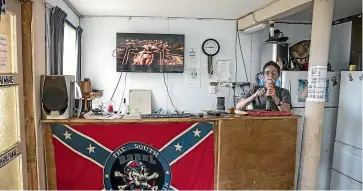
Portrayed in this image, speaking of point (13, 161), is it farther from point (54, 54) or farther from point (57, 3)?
point (57, 3)

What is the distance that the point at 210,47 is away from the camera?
466 cm

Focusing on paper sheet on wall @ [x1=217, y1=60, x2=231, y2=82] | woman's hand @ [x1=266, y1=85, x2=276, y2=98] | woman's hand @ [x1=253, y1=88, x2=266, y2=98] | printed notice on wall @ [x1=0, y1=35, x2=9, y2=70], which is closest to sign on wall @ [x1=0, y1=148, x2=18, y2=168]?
printed notice on wall @ [x1=0, y1=35, x2=9, y2=70]

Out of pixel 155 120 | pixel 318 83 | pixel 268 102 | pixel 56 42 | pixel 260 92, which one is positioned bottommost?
pixel 155 120

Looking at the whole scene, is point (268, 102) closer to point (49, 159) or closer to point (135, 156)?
point (135, 156)

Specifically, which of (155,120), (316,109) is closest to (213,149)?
(155,120)

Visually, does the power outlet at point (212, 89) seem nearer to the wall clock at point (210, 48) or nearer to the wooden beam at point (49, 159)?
the wall clock at point (210, 48)

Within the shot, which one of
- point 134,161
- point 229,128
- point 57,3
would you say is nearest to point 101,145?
point 134,161

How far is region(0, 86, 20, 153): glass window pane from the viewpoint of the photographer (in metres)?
1.93

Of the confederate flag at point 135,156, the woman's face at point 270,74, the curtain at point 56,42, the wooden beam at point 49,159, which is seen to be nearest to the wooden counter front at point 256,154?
the confederate flag at point 135,156

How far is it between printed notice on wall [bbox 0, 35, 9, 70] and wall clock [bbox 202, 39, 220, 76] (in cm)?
321

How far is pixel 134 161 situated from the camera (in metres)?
2.32

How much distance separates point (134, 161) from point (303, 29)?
12.4ft

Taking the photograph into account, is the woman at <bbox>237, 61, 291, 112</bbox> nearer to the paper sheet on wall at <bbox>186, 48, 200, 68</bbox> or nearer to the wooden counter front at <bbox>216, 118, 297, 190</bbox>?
the wooden counter front at <bbox>216, 118, 297, 190</bbox>

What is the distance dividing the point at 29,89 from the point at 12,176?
665 millimetres
